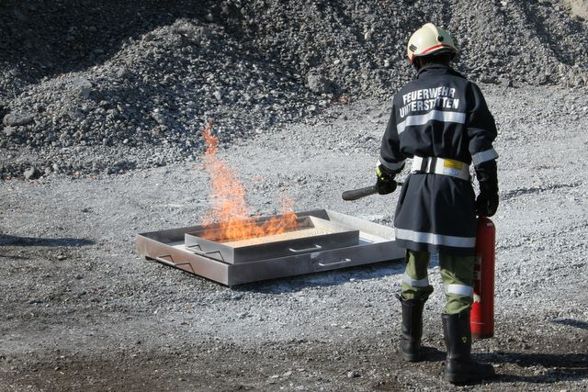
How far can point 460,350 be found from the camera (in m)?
5.96

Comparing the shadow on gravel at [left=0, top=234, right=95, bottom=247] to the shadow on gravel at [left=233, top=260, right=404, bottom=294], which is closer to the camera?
the shadow on gravel at [left=233, top=260, right=404, bottom=294]

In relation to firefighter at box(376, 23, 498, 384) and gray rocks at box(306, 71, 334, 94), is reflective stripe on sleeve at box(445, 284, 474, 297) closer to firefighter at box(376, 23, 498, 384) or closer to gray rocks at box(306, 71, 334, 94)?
firefighter at box(376, 23, 498, 384)

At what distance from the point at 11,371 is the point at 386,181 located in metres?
2.56

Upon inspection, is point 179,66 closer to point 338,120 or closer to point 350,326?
point 338,120

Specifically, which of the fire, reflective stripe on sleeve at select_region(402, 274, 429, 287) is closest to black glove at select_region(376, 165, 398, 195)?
reflective stripe on sleeve at select_region(402, 274, 429, 287)

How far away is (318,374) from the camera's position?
6.19 meters

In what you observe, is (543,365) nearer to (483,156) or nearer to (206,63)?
(483,156)

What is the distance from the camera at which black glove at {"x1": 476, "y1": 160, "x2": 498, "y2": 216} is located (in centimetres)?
582

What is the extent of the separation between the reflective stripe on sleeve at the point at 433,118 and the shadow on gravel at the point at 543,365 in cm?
154

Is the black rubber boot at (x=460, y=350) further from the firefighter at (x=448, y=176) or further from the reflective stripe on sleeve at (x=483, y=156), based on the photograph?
the reflective stripe on sleeve at (x=483, y=156)

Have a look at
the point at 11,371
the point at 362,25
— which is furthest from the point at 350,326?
the point at 362,25

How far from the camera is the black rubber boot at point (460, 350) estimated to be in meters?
5.95

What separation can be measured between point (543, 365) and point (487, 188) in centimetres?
120

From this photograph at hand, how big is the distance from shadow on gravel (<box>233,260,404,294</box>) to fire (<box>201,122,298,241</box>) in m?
0.76
